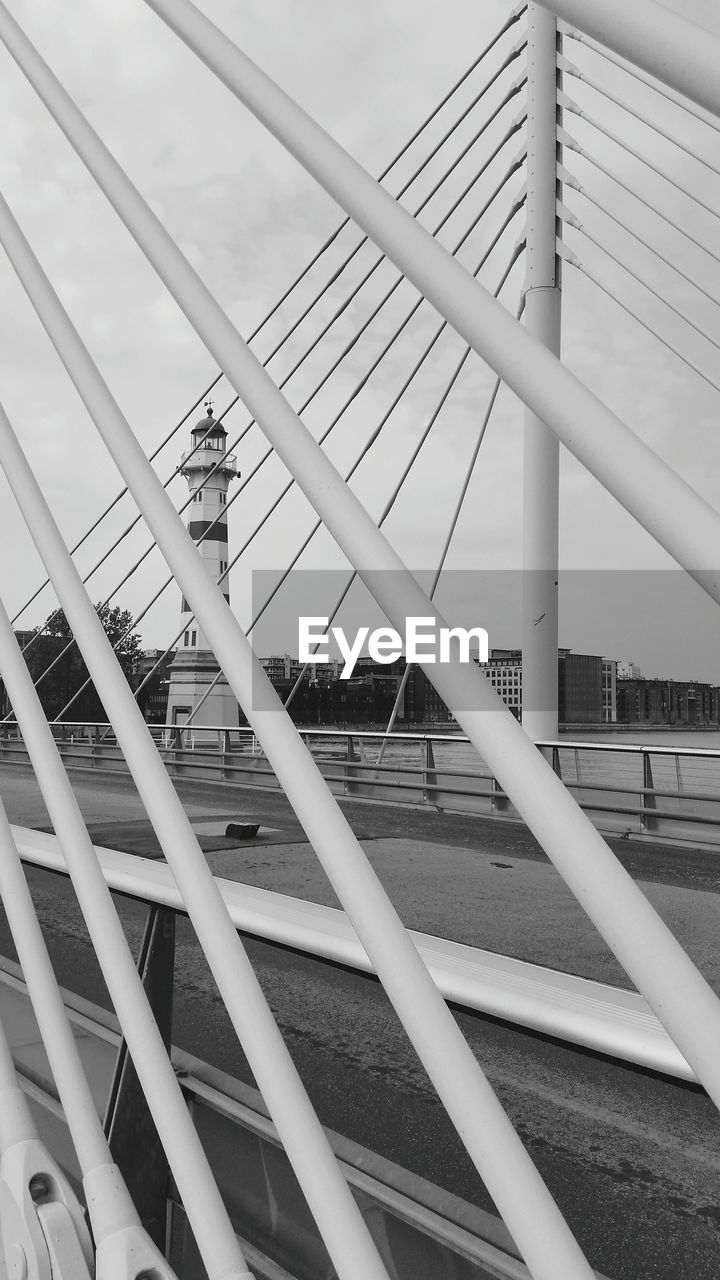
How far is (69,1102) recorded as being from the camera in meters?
1.28

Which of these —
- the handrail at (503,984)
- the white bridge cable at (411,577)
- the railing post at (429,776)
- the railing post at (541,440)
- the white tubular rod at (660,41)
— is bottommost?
the railing post at (429,776)

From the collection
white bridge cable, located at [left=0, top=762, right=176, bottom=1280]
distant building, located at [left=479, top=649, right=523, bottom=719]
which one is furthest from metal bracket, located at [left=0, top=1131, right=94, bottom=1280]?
distant building, located at [left=479, top=649, right=523, bottom=719]

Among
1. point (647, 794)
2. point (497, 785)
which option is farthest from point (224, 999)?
point (647, 794)

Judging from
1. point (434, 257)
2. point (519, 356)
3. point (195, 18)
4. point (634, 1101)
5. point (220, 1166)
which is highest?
point (195, 18)

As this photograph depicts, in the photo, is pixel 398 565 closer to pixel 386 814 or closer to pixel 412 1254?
pixel 412 1254

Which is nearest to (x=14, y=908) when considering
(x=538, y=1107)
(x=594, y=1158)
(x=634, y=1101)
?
(x=594, y=1158)

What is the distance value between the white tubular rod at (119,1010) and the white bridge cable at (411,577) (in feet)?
1.23

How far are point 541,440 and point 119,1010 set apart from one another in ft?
26.9

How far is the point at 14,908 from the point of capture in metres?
1.49

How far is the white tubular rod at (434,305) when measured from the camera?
72 centimetres

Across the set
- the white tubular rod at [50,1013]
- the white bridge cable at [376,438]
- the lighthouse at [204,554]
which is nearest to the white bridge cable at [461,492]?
the white bridge cable at [376,438]

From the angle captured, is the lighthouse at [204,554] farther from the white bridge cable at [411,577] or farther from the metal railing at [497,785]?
the white bridge cable at [411,577]

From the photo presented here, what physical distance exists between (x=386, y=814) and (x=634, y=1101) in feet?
24.0

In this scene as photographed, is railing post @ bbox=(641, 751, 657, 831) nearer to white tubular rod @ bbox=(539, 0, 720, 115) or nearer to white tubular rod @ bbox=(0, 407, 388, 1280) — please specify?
white tubular rod @ bbox=(0, 407, 388, 1280)
